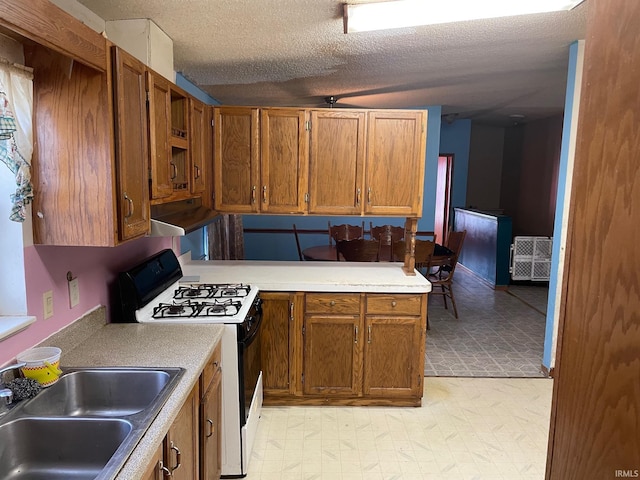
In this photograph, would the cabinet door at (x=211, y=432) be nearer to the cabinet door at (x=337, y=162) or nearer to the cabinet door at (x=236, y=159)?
the cabinet door at (x=236, y=159)

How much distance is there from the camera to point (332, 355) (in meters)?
2.92

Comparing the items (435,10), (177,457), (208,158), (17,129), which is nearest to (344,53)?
(435,10)

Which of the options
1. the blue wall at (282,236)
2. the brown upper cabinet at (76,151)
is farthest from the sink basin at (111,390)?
the blue wall at (282,236)

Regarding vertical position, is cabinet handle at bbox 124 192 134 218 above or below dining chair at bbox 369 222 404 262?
above

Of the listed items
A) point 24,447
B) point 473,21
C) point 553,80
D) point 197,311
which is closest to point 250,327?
point 197,311

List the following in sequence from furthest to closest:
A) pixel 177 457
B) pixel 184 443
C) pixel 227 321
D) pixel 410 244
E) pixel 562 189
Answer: pixel 562 189
pixel 410 244
pixel 227 321
pixel 184 443
pixel 177 457

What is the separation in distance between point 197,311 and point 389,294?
1195 mm

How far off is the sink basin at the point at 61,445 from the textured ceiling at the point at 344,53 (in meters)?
1.93

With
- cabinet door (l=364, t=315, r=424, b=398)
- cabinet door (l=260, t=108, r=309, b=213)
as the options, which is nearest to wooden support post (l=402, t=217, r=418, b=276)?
cabinet door (l=364, t=315, r=424, b=398)

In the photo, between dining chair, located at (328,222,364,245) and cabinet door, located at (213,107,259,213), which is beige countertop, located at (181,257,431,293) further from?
dining chair, located at (328,222,364,245)

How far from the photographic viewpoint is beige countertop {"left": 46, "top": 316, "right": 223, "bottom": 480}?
147cm

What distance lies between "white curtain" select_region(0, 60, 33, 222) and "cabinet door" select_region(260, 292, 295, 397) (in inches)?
61.9

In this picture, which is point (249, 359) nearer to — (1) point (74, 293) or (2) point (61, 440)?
(1) point (74, 293)

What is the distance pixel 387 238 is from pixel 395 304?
213 cm
